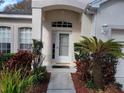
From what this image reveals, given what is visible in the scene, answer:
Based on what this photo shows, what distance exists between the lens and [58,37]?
20984mm

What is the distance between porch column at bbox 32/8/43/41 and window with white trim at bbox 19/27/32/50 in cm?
490

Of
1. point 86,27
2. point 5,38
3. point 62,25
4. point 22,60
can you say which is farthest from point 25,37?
point 22,60

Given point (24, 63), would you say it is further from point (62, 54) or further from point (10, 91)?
point (10, 91)

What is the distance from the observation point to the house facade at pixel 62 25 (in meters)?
17.0

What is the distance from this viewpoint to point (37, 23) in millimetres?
17562

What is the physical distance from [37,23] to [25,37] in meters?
5.13

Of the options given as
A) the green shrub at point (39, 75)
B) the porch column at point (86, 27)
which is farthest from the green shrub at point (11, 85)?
the porch column at point (86, 27)

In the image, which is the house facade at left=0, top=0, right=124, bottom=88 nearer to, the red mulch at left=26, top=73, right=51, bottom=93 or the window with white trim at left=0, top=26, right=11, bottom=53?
the window with white trim at left=0, top=26, right=11, bottom=53

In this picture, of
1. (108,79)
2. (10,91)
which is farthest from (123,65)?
(10,91)

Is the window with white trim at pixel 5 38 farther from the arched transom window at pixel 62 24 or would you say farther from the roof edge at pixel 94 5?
the roof edge at pixel 94 5

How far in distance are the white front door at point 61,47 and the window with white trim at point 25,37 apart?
2385mm

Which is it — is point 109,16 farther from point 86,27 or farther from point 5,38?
point 5,38

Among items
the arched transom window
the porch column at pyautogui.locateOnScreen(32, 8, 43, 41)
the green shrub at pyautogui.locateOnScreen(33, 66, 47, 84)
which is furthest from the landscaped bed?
the arched transom window

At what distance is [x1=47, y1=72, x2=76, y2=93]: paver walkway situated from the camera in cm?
1342
